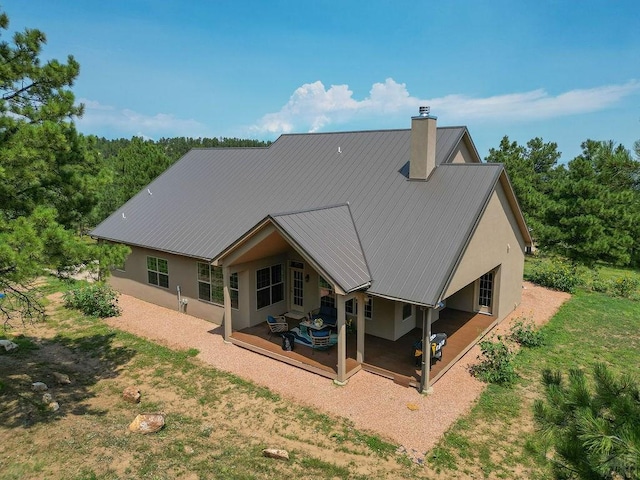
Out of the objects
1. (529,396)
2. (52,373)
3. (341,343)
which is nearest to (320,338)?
(341,343)

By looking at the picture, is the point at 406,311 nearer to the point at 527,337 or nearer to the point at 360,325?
the point at 360,325

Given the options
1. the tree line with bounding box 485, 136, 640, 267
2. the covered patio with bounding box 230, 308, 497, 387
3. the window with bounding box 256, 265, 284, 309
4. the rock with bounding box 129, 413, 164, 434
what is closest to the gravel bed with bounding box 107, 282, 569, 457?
the covered patio with bounding box 230, 308, 497, 387

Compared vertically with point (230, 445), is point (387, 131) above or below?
above

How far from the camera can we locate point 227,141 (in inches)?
4628

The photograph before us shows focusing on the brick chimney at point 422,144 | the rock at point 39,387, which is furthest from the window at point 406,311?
the rock at point 39,387

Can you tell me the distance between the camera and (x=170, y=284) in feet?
60.4

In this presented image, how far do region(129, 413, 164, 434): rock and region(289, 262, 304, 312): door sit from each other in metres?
7.76

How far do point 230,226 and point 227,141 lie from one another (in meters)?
105

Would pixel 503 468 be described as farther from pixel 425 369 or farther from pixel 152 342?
pixel 152 342

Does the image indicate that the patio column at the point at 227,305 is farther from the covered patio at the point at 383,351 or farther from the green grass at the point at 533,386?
the green grass at the point at 533,386

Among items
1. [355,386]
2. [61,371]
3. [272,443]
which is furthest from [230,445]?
[61,371]

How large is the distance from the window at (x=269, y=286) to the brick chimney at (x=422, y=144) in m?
6.26

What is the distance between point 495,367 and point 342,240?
586 centimetres

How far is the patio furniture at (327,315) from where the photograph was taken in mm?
14734
